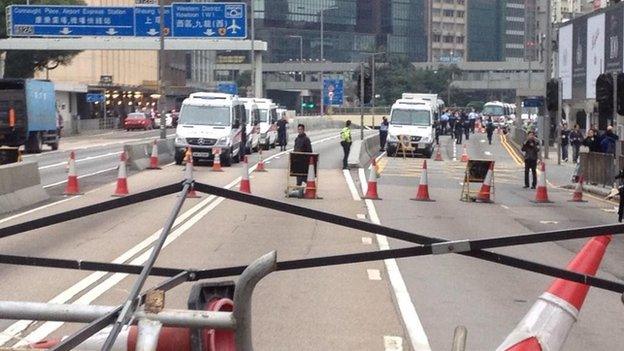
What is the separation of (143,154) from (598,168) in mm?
14973

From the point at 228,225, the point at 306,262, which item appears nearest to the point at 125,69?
the point at 228,225

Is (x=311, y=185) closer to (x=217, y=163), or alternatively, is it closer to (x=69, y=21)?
(x=217, y=163)

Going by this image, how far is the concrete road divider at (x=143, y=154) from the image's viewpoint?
121 ft

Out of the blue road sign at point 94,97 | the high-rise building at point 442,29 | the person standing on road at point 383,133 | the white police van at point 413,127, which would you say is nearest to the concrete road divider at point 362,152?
the person standing on road at point 383,133

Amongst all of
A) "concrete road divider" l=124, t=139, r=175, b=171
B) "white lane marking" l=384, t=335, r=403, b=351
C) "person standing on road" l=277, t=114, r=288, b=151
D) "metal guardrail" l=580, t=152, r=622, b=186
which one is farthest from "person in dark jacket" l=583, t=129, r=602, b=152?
"white lane marking" l=384, t=335, r=403, b=351

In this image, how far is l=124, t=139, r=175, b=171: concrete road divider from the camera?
36.9 meters

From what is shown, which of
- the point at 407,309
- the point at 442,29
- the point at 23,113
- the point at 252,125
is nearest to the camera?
the point at 407,309

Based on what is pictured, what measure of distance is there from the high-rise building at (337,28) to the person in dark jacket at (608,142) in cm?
12850

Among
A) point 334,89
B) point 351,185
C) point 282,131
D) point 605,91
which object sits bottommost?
point 351,185

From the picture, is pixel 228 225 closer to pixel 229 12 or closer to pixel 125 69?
pixel 229 12

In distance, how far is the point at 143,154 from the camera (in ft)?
127

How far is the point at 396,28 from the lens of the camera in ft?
598

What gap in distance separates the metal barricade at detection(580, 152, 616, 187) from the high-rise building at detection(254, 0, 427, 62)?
12858 cm

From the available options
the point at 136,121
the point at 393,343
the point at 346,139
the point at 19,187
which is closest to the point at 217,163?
the point at 346,139
